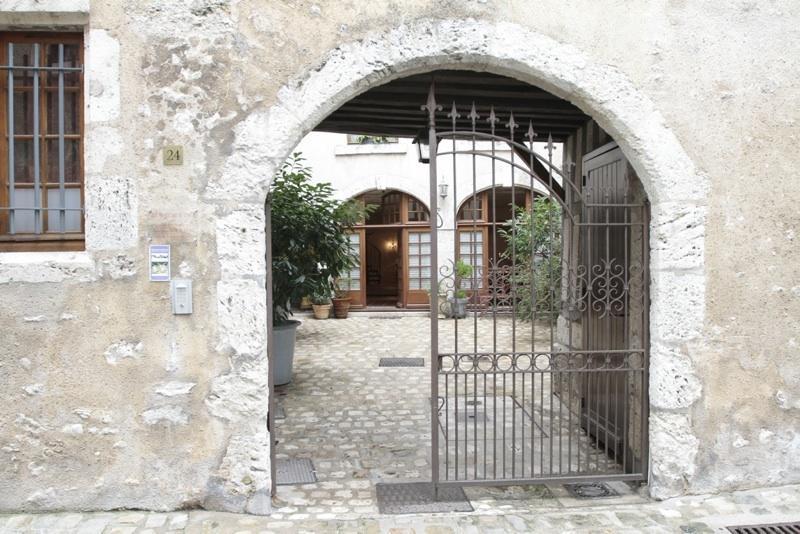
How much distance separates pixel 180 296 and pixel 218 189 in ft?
1.94

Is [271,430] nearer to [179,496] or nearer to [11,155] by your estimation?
[179,496]

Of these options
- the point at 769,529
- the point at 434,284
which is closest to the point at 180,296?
the point at 434,284

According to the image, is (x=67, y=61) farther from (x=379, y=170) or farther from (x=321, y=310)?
(x=379, y=170)

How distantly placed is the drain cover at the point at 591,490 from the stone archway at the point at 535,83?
12.1 inches

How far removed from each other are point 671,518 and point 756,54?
2616 millimetres

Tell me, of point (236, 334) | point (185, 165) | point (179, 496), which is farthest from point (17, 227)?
point (179, 496)

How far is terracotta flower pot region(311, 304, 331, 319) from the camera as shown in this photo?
39.0 feet

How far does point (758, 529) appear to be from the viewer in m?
3.05

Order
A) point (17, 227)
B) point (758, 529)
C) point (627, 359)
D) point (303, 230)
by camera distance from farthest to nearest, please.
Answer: point (303, 230) → point (627, 359) → point (17, 227) → point (758, 529)

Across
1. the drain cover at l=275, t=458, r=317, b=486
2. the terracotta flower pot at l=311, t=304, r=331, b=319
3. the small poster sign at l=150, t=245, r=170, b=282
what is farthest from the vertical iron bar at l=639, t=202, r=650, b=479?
the terracotta flower pot at l=311, t=304, r=331, b=319

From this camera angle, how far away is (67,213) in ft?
10.8

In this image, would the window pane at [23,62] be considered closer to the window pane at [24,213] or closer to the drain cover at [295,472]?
the window pane at [24,213]

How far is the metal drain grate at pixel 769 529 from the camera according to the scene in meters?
3.03

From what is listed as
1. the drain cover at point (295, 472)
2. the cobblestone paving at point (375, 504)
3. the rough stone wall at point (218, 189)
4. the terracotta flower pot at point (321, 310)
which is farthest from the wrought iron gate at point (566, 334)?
the terracotta flower pot at point (321, 310)
